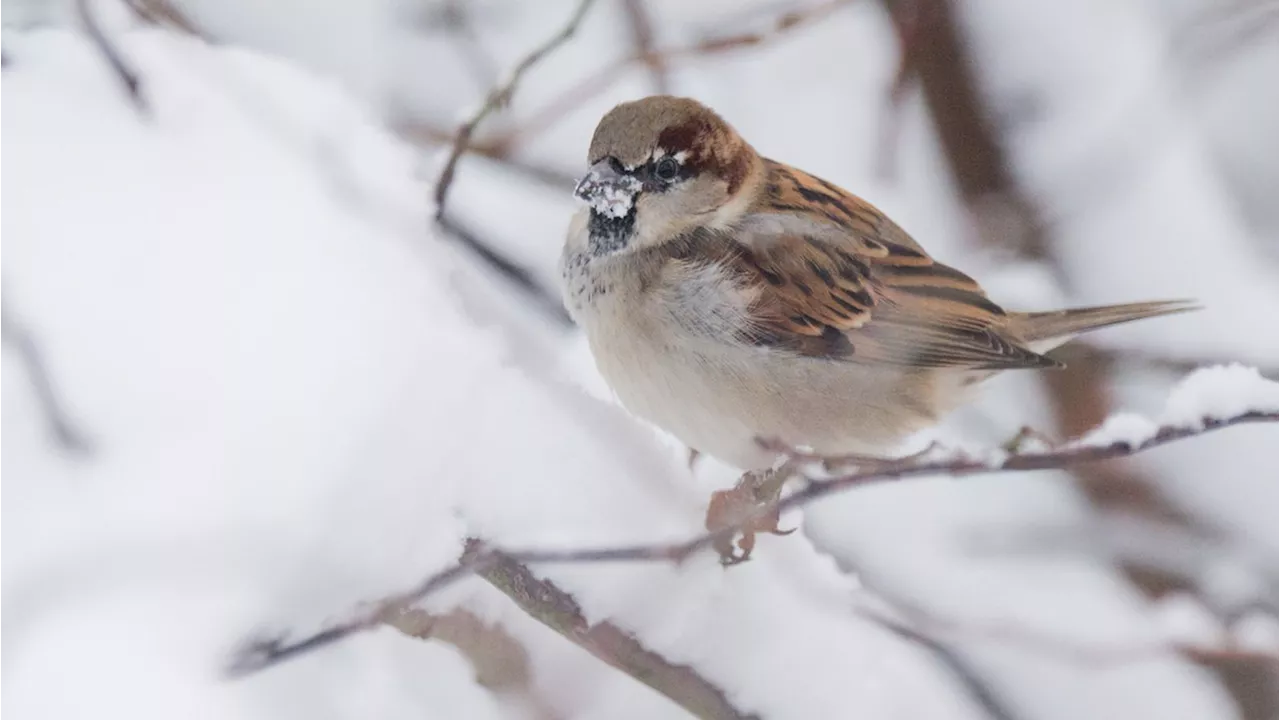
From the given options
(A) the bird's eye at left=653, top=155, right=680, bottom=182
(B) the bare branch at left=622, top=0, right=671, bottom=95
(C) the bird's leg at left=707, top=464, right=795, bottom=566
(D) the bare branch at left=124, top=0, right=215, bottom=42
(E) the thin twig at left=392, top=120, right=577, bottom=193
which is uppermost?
(B) the bare branch at left=622, top=0, right=671, bottom=95

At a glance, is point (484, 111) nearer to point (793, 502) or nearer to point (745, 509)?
point (745, 509)

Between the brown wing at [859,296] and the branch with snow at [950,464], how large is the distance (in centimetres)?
72

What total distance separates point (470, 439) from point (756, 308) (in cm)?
68

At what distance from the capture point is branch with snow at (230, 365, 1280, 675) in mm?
990

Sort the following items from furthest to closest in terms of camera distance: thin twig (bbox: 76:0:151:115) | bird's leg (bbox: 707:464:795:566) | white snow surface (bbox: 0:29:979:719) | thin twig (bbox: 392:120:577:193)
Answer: thin twig (bbox: 392:120:577:193), thin twig (bbox: 76:0:151:115), bird's leg (bbox: 707:464:795:566), white snow surface (bbox: 0:29:979:719)

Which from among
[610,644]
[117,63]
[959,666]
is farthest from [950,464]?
[117,63]

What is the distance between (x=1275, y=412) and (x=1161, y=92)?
168 centimetres

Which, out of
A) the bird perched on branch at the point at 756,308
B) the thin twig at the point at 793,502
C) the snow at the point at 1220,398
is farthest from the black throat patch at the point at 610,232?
the snow at the point at 1220,398

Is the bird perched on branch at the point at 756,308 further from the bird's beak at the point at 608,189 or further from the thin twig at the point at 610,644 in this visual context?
the thin twig at the point at 610,644

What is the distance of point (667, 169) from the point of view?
6.51 ft

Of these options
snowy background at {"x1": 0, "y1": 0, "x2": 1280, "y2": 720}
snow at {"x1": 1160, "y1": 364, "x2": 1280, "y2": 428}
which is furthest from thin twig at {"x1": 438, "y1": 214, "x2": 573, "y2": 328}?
snow at {"x1": 1160, "y1": 364, "x2": 1280, "y2": 428}

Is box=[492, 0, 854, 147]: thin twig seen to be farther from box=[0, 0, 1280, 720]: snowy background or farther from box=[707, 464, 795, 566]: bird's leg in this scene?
box=[707, 464, 795, 566]: bird's leg

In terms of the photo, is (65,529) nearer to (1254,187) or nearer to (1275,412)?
(1275,412)

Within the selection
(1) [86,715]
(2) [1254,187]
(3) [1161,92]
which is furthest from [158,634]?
(2) [1254,187]
